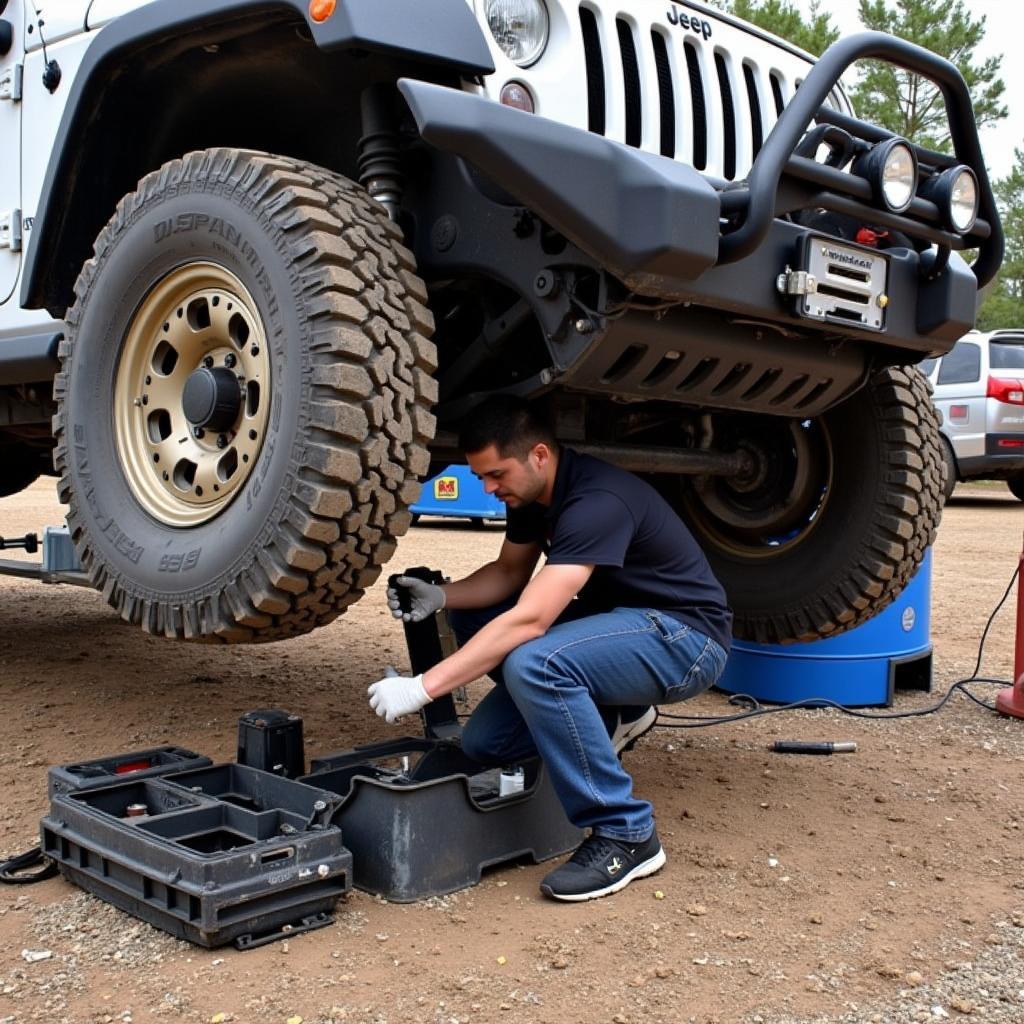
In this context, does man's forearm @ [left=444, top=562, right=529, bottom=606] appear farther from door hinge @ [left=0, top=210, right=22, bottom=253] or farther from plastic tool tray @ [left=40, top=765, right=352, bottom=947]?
door hinge @ [left=0, top=210, right=22, bottom=253]

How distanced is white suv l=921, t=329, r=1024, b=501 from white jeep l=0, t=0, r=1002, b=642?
9.32 m

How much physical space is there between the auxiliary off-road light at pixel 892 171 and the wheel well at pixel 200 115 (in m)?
1.18

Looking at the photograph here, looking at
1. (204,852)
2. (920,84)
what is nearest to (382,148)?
(204,852)

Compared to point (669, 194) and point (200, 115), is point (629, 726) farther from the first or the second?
point (200, 115)

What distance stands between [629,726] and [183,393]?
152 cm

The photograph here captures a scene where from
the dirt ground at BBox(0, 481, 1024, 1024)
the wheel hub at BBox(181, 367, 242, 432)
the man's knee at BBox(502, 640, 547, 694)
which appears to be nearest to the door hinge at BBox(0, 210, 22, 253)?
the wheel hub at BBox(181, 367, 242, 432)

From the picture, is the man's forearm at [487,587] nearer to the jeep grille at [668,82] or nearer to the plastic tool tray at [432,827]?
the plastic tool tray at [432,827]

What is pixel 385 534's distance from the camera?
2652mm

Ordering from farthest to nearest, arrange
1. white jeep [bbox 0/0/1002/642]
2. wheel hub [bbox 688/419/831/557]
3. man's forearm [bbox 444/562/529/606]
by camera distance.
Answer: wheel hub [bbox 688/419/831/557], man's forearm [bbox 444/562/529/606], white jeep [bbox 0/0/1002/642]

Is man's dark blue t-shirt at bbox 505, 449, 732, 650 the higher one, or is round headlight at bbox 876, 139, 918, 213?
round headlight at bbox 876, 139, 918, 213

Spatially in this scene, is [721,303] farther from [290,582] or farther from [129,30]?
[129,30]

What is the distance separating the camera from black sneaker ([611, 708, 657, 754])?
3330mm

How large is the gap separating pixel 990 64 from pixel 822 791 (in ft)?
87.9

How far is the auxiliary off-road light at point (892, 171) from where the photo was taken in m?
2.79
